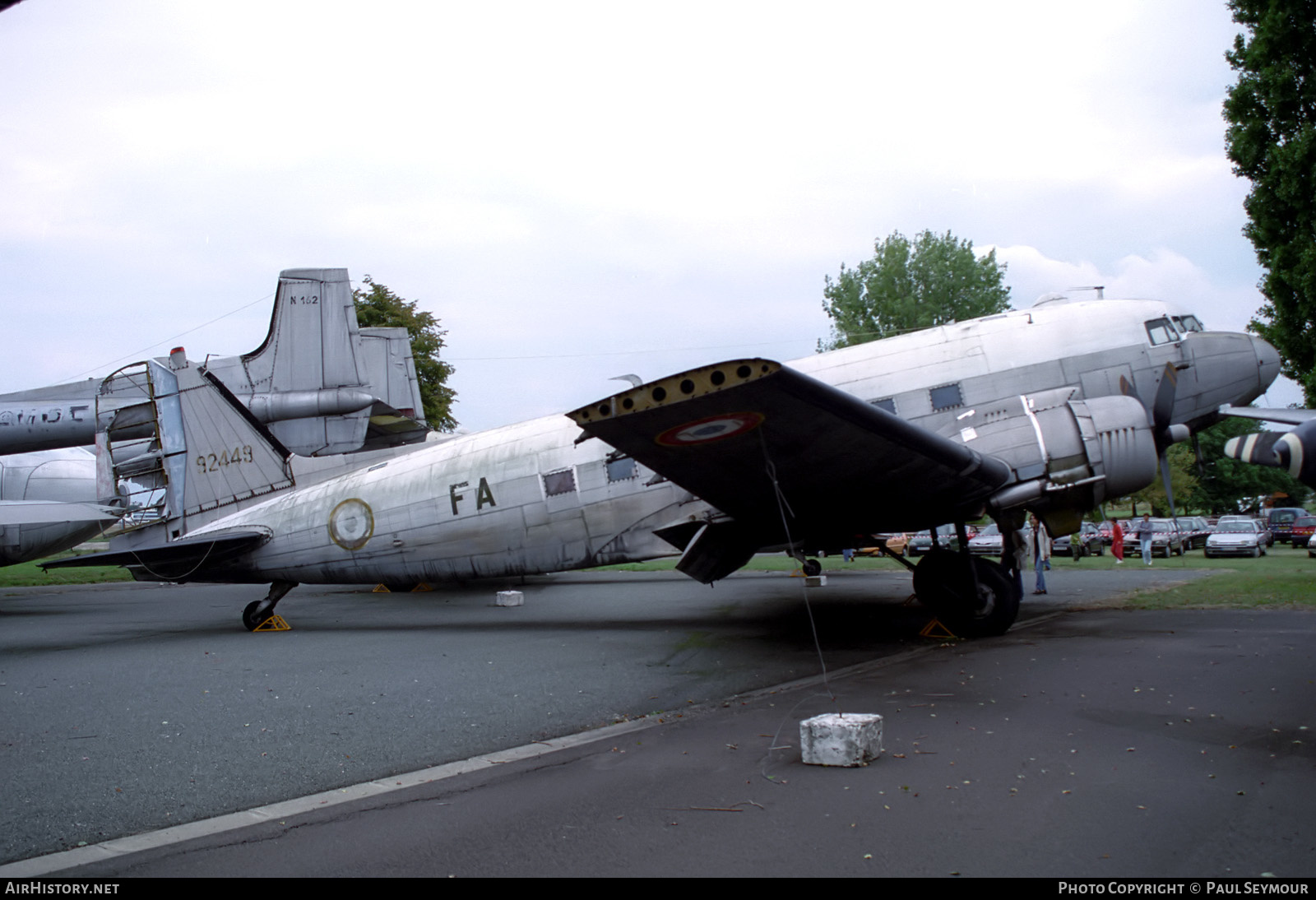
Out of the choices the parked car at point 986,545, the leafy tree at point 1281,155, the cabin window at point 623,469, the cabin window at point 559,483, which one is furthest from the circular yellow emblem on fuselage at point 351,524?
the parked car at point 986,545

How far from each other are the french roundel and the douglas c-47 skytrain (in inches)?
1.1

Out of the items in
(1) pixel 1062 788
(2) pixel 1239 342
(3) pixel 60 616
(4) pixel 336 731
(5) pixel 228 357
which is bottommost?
(1) pixel 1062 788

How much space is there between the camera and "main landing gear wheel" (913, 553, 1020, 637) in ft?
32.8

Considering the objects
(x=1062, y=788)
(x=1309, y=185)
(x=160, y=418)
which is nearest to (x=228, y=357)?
(x=160, y=418)

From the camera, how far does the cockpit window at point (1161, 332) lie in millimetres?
10945

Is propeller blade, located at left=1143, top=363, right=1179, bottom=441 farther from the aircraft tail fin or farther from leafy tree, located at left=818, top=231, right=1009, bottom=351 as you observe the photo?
leafy tree, located at left=818, top=231, right=1009, bottom=351

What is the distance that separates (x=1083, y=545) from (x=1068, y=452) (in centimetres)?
2526

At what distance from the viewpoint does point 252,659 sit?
9836mm

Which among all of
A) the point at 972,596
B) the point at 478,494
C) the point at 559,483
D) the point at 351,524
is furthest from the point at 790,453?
the point at 351,524

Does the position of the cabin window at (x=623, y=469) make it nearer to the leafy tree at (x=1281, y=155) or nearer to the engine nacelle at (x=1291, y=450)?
the engine nacelle at (x=1291, y=450)

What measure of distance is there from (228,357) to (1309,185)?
73.2ft

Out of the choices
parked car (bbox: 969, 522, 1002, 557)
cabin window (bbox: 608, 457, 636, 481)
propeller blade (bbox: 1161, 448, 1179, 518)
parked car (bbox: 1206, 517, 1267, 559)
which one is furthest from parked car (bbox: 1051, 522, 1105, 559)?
cabin window (bbox: 608, 457, 636, 481)

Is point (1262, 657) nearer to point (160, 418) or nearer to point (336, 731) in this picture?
point (336, 731)

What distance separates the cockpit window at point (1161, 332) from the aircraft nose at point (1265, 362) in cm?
123
